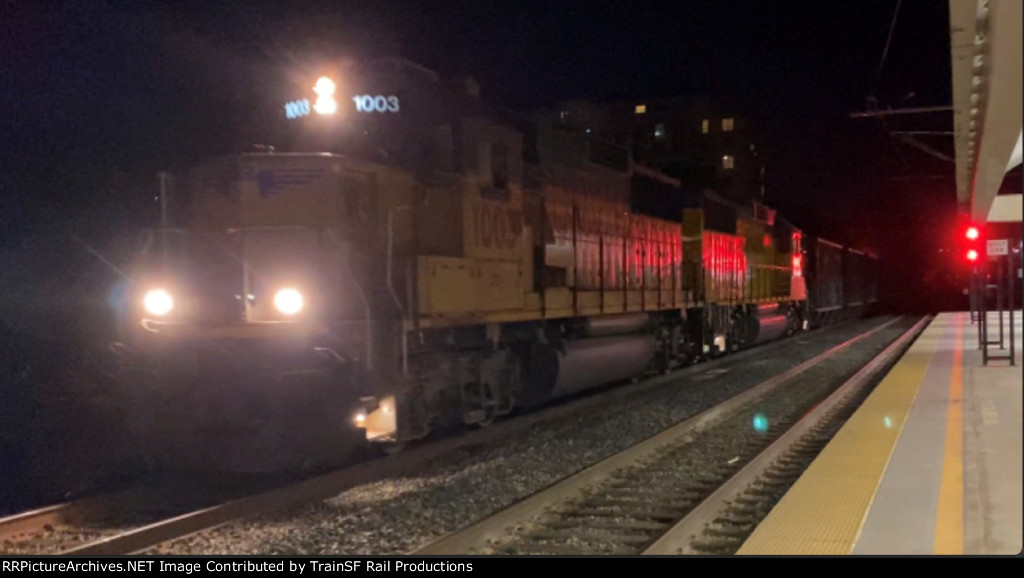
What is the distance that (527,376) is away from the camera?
38.1 ft

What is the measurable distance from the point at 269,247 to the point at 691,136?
81006 millimetres

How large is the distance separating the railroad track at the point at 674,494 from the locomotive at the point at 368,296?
2035mm

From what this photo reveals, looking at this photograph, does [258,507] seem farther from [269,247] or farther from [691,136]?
[691,136]

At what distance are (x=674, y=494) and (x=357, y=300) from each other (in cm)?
340

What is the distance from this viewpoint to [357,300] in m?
8.14

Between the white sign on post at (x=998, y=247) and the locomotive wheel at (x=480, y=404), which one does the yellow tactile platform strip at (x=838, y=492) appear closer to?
the locomotive wheel at (x=480, y=404)

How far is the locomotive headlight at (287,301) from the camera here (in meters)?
7.68

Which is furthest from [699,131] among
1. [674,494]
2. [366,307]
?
[674,494]

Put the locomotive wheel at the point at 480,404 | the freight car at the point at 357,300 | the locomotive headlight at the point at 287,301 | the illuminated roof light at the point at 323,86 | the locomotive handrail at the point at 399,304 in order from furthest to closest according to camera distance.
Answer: the locomotive wheel at the point at 480,404 < the illuminated roof light at the point at 323,86 < the locomotive handrail at the point at 399,304 < the locomotive headlight at the point at 287,301 < the freight car at the point at 357,300

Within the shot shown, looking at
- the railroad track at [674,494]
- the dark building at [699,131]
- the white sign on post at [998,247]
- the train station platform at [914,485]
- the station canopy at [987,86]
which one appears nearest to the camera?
the station canopy at [987,86]

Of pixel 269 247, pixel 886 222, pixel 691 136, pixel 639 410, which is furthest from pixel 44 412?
pixel 691 136

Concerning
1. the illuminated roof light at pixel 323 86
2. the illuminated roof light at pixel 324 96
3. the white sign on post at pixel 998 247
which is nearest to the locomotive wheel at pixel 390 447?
the illuminated roof light at pixel 324 96

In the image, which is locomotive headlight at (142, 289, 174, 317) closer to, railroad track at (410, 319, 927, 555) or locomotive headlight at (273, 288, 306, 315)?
locomotive headlight at (273, 288, 306, 315)

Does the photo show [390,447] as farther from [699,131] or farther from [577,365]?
[699,131]
